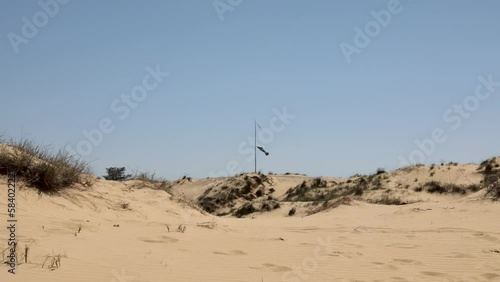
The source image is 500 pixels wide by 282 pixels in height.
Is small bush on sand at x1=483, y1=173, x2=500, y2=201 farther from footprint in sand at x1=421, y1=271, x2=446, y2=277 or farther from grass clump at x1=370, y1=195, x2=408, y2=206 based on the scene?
footprint in sand at x1=421, y1=271, x2=446, y2=277

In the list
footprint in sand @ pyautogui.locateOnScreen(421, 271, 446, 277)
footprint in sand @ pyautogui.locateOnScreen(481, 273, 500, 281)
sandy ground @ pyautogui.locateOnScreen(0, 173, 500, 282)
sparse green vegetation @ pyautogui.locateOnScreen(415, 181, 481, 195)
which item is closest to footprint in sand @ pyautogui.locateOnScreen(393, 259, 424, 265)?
sandy ground @ pyautogui.locateOnScreen(0, 173, 500, 282)

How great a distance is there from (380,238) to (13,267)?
5542 millimetres

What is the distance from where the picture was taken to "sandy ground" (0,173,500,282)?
468 cm

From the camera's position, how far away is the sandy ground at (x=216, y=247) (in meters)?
4.68

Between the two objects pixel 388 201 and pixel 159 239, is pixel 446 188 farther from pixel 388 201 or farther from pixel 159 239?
pixel 159 239

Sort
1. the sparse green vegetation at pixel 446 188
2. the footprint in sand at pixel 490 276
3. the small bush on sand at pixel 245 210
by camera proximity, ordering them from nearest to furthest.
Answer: the footprint in sand at pixel 490 276 < the sparse green vegetation at pixel 446 188 < the small bush on sand at pixel 245 210

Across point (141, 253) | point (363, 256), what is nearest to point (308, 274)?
point (363, 256)

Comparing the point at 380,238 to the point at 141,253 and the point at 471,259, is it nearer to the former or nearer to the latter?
the point at 471,259

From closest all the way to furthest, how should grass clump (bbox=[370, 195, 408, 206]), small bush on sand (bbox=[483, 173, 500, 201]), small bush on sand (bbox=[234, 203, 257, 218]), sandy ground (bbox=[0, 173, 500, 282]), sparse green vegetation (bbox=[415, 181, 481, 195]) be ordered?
sandy ground (bbox=[0, 173, 500, 282]), small bush on sand (bbox=[483, 173, 500, 201]), grass clump (bbox=[370, 195, 408, 206]), sparse green vegetation (bbox=[415, 181, 481, 195]), small bush on sand (bbox=[234, 203, 257, 218])

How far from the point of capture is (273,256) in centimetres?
588

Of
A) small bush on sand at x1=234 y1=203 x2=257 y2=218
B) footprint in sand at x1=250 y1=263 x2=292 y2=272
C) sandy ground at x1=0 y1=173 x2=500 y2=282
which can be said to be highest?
sandy ground at x1=0 y1=173 x2=500 y2=282

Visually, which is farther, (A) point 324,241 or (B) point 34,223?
(A) point 324,241

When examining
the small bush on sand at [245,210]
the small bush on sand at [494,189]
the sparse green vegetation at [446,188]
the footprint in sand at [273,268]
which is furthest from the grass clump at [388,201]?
the footprint in sand at [273,268]

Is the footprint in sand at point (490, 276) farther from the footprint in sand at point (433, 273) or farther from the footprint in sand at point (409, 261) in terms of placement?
the footprint in sand at point (409, 261)
